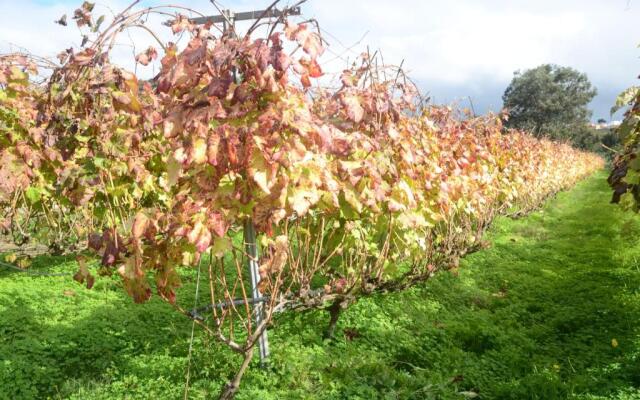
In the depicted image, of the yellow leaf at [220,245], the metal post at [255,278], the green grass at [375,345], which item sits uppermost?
the yellow leaf at [220,245]

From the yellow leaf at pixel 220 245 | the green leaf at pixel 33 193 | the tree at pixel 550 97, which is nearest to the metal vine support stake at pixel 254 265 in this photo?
the yellow leaf at pixel 220 245

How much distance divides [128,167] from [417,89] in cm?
223

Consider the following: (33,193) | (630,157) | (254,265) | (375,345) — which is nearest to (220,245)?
(254,265)

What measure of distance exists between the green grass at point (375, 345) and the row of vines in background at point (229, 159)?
1.06 ft

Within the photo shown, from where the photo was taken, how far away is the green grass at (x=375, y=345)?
3371 millimetres

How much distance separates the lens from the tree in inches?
1902

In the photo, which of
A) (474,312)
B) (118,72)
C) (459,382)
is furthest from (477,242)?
(118,72)

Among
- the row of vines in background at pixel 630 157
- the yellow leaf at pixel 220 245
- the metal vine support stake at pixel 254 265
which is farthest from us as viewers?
the row of vines in background at pixel 630 157

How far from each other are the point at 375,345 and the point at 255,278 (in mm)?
1355

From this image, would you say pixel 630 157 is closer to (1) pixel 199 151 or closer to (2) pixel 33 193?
(1) pixel 199 151

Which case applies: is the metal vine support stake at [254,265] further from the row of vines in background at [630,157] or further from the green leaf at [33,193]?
the row of vines in background at [630,157]

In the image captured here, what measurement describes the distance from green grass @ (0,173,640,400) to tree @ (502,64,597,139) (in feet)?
151

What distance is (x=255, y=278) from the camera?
330 centimetres

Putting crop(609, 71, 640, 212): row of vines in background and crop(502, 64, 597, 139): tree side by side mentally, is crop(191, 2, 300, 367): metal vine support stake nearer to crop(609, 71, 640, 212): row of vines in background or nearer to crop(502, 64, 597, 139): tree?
crop(609, 71, 640, 212): row of vines in background
